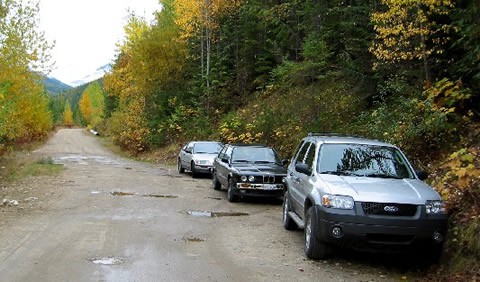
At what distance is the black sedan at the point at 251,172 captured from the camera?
13.6 m

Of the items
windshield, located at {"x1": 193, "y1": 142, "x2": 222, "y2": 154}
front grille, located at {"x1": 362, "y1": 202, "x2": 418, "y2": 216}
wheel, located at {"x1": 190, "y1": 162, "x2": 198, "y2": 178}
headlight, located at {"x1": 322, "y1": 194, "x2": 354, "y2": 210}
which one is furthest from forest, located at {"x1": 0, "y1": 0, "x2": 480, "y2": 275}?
wheel, located at {"x1": 190, "y1": 162, "x2": 198, "y2": 178}

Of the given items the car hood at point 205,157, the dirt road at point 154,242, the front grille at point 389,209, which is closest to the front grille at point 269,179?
the dirt road at point 154,242

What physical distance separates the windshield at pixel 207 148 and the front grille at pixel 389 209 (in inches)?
636

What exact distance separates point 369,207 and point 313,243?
111 centimetres

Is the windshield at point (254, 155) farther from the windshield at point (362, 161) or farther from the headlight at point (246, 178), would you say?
the windshield at point (362, 161)

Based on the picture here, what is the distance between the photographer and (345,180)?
7625 mm

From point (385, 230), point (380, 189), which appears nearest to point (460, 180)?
point (380, 189)

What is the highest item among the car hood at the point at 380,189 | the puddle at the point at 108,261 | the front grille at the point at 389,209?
the car hood at the point at 380,189

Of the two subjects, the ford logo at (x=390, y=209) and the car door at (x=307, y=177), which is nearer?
the ford logo at (x=390, y=209)

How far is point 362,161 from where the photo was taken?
8.39m

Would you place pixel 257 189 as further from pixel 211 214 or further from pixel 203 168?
pixel 203 168

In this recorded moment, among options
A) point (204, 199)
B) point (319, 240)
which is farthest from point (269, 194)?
point (319, 240)

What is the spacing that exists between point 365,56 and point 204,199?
7.89m

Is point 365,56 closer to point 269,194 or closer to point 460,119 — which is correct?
point 460,119
